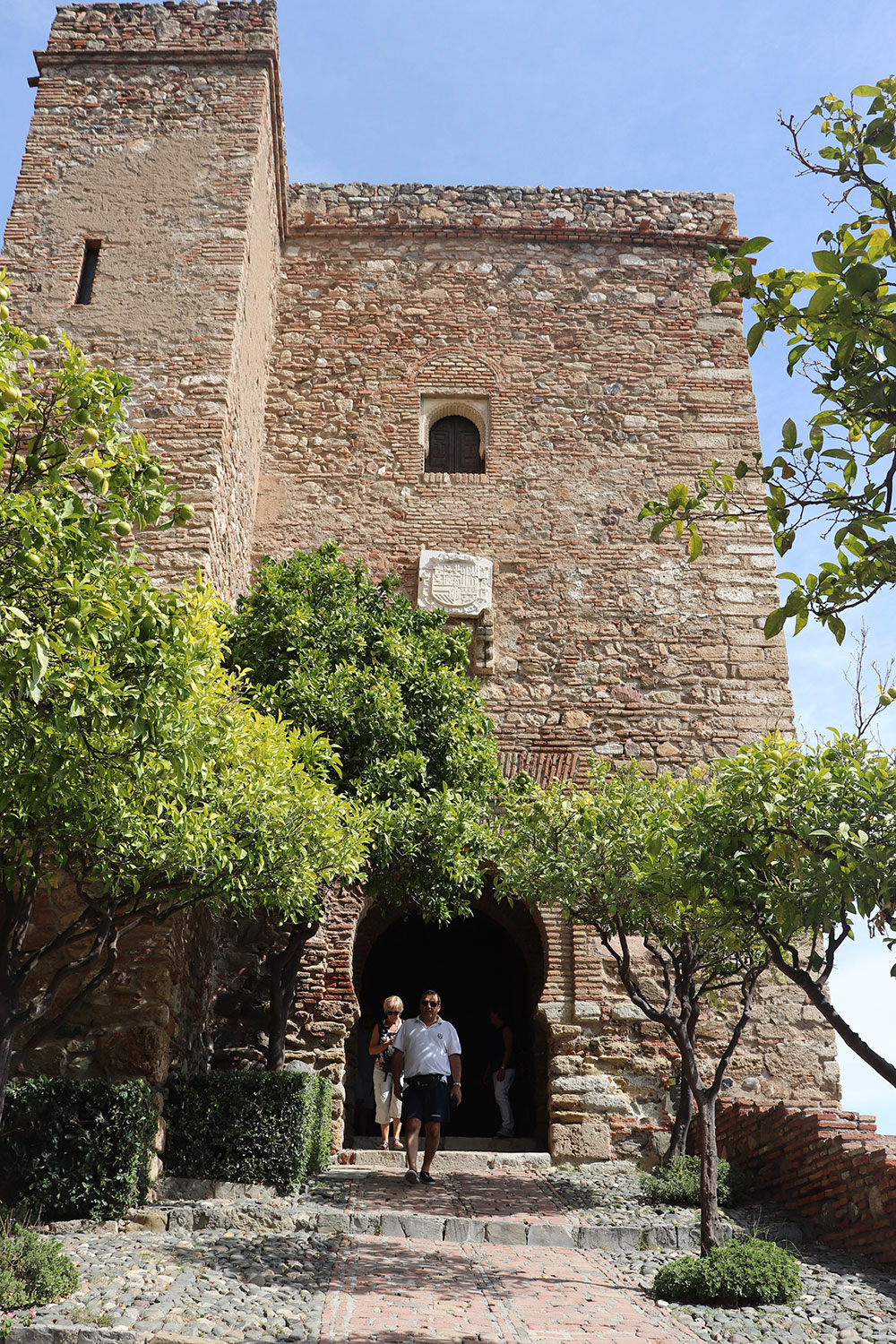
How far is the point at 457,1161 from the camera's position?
859 centimetres

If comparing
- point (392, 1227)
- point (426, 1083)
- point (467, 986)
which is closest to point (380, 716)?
point (426, 1083)

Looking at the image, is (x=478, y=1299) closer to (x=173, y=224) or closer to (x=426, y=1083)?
(x=426, y=1083)

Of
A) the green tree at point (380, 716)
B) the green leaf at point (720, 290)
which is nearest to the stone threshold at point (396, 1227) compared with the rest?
the green tree at point (380, 716)

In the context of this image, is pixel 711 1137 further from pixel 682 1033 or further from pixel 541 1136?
pixel 541 1136

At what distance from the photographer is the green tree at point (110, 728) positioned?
4043 millimetres

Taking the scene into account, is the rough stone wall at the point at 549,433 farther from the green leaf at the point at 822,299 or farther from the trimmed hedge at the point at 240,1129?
the green leaf at the point at 822,299

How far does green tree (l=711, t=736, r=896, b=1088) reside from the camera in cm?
377

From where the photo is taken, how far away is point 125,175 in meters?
10.5

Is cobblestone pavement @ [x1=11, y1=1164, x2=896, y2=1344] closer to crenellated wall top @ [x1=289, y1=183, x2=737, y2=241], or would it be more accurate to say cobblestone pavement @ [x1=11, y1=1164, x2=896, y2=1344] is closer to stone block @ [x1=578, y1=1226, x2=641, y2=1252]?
stone block @ [x1=578, y1=1226, x2=641, y2=1252]

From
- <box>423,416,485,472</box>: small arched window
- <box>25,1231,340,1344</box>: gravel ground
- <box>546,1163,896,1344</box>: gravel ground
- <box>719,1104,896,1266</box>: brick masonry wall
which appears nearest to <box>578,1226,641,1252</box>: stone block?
<box>546,1163,896,1344</box>: gravel ground

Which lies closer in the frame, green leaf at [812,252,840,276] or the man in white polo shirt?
green leaf at [812,252,840,276]

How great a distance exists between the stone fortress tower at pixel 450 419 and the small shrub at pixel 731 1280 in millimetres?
3718

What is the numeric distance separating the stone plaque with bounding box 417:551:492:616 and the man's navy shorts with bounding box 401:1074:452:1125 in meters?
4.93

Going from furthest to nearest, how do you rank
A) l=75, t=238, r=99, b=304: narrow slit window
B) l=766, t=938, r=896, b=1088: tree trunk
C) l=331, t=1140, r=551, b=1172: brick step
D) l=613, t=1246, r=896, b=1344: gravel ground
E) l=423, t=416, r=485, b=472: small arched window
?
l=423, t=416, r=485, b=472: small arched window
l=75, t=238, r=99, b=304: narrow slit window
l=331, t=1140, r=551, b=1172: brick step
l=613, t=1246, r=896, b=1344: gravel ground
l=766, t=938, r=896, b=1088: tree trunk
